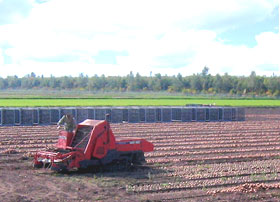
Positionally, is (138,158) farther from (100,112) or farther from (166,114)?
(166,114)

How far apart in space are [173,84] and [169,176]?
4175 inches

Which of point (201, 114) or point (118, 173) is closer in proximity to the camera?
point (118, 173)

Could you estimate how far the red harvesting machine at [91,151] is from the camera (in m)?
14.2

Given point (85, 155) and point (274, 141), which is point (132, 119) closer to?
point (274, 141)

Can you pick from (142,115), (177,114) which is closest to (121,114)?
(142,115)

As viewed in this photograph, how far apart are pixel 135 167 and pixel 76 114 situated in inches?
693

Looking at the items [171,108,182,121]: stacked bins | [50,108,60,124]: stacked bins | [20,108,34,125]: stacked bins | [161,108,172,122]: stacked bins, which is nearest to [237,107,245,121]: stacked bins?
[171,108,182,121]: stacked bins

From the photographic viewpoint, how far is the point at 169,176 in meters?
14.5

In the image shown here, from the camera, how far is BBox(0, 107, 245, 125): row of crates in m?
31.9

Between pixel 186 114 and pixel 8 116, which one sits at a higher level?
pixel 8 116

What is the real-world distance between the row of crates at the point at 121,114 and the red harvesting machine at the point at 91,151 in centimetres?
1728

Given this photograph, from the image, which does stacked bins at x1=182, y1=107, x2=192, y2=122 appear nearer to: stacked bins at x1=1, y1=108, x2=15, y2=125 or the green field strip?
stacked bins at x1=1, y1=108, x2=15, y2=125

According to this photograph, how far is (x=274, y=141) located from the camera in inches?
939

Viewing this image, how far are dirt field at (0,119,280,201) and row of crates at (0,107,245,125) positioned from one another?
8.18 meters
